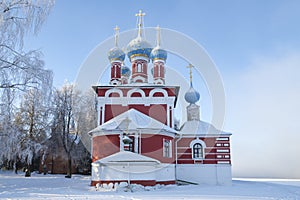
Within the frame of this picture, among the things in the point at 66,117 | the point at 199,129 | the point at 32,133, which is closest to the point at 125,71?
the point at 66,117

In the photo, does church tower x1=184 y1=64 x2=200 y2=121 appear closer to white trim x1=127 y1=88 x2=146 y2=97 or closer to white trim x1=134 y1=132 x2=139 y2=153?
white trim x1=127 y1=88 x2=146 y2=97

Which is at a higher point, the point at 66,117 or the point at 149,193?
the point at 66,117

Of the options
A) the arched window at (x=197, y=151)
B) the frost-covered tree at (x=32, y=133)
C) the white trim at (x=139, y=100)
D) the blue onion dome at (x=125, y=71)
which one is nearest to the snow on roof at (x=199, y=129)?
the arched window at (x=197, y=151)

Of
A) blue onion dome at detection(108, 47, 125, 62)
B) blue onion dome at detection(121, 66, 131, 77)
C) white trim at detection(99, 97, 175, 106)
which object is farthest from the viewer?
blue onion dome at detection(121, 66, 131, 77)

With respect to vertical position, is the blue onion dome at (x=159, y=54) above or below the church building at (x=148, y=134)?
above

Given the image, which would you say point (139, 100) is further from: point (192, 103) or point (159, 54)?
point (192, 103)

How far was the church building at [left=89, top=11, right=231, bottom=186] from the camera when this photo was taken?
1189 centimetres

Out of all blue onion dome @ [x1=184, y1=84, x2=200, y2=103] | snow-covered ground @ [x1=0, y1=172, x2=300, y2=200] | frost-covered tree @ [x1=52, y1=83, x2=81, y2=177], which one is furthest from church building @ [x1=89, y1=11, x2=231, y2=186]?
frost-covered tree @ [x1=52, y1=83, x2=81, y2=177]

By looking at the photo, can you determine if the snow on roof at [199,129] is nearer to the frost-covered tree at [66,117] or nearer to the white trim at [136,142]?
the white trim at [136,142]

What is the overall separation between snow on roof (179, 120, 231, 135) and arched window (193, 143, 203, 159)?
2.36ft

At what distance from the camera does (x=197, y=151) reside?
54.0 ft

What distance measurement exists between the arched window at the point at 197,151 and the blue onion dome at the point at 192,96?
4.05m

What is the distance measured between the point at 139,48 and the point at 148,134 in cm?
A: 655

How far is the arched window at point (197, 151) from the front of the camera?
53.6ft
